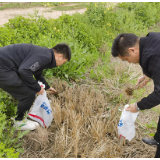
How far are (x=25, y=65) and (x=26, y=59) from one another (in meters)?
0.12

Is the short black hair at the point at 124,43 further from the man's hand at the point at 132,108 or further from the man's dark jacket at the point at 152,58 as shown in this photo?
the man's hand at the point at 132,108

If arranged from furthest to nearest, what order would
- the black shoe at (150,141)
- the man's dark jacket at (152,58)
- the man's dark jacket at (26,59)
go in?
the black shoe at (150,141), the man's dark jacket at (26,59), the man's dark jacket at (152,58)

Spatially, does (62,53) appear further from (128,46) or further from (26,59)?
(128,46)

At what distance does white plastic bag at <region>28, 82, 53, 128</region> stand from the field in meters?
0.10

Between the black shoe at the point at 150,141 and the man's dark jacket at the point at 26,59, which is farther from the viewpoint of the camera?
the black shoe at the point at 150,141

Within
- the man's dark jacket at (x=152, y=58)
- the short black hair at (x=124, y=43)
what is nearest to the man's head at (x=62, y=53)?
the short black hair at (x=124, y=43)

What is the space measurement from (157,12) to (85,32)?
5757mm

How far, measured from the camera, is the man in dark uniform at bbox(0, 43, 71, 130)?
2.17 meters

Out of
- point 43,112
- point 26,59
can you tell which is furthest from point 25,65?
point 43,112

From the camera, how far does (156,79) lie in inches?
64.6

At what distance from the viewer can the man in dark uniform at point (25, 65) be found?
2172 mm

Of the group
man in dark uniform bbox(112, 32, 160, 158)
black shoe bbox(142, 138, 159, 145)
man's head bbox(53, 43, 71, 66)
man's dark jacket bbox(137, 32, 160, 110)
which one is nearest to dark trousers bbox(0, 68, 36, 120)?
man's head bbox(53, 43, 71, 66)

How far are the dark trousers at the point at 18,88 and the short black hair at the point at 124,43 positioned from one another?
130 centimetres

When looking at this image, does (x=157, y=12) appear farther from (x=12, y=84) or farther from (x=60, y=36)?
(x=12, y=84)
